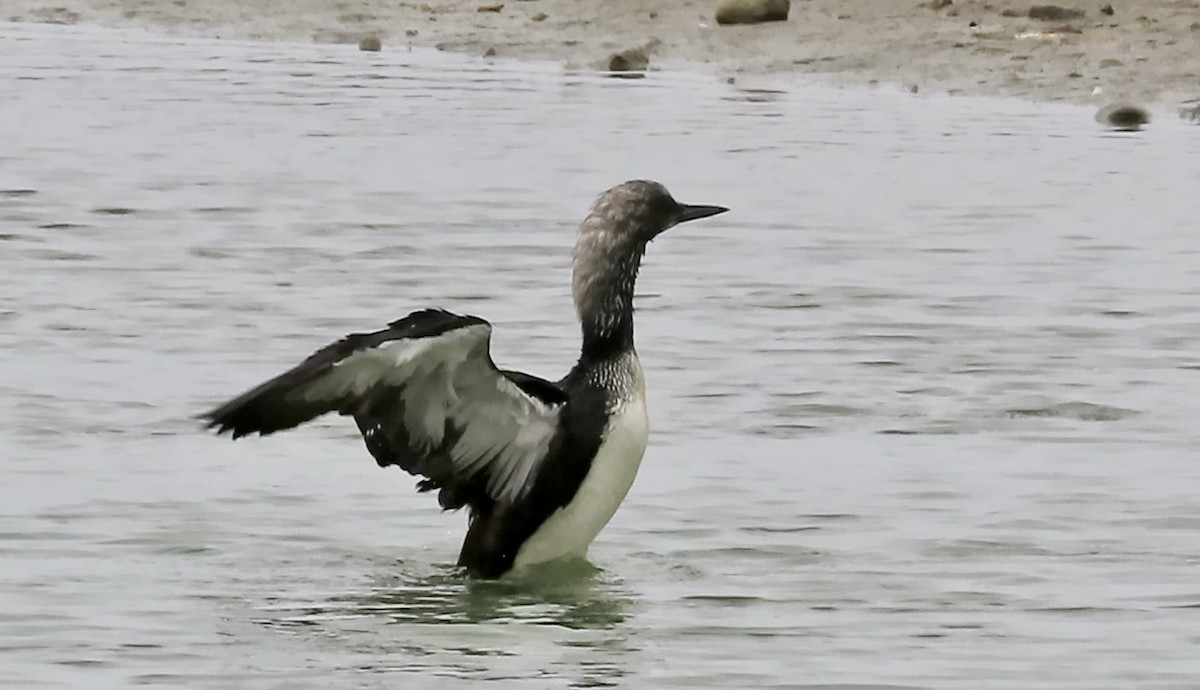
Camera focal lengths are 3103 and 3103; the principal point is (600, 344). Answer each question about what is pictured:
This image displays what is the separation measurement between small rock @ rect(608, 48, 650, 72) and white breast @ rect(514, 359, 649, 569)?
11.5m

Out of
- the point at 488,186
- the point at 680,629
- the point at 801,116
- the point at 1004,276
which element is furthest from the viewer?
the point at 801,116

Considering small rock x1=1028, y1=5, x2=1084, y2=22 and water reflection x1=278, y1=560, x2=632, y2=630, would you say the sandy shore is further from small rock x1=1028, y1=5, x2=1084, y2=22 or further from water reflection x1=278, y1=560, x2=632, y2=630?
water reflection x1=278, y1=560, x2=632, y2=630

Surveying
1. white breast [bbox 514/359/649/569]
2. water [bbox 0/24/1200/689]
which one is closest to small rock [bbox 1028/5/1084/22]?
water [bbox 0/24/1200/689]

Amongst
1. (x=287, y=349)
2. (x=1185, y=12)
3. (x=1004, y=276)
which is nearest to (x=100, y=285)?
(x=287, y=349)

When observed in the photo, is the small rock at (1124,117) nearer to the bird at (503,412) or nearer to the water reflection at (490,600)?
the bird at (503,412)

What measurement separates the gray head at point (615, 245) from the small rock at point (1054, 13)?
1033cm

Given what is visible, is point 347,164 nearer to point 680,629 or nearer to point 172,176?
point 172,176

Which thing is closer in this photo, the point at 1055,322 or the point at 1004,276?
the point at 1055,322

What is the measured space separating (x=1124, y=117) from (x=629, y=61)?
397cm

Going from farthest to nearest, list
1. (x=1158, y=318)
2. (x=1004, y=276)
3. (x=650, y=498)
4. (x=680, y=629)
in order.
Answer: (x=1004, y=276)
(x=1158, y=318)
(x=650, y=498)
(x=680, y=629)

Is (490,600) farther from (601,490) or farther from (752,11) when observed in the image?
(752,11)

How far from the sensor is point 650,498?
9.33 metres

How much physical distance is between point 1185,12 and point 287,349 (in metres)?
9.03

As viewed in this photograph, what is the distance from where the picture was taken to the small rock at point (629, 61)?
1983 centimetres
